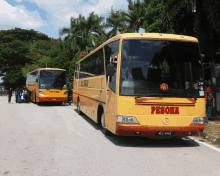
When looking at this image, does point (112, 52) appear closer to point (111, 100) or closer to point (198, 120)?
point (111, 100)

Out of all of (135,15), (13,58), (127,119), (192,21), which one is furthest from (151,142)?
(13,58)

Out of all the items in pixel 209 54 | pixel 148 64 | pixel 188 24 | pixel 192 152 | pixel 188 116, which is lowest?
pixel 192 152

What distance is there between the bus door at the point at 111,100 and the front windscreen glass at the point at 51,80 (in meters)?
14.7

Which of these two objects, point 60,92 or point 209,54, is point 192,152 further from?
point 60,92

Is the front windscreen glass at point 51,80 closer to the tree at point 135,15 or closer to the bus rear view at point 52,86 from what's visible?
the bus rear view at point 52,86

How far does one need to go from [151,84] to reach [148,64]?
0.54 meters

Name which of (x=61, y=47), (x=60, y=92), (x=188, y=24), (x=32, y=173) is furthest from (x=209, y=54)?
(x=61, y=47)

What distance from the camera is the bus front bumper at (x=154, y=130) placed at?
7.30m

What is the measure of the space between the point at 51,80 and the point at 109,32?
53.2 ft

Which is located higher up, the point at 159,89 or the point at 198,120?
the point at 159,89

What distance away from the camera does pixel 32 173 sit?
5.16 meters

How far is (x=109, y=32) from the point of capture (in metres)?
37.0

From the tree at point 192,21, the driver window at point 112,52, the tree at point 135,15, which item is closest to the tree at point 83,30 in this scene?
the tree at point 135,15

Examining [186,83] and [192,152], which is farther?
[186,83]
